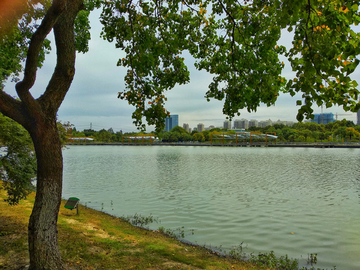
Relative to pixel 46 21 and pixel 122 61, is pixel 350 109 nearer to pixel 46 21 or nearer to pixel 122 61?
pixel 46 21

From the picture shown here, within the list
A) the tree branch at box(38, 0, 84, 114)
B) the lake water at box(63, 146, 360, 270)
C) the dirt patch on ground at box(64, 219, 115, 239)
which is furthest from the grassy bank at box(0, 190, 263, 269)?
the tree branch at box(38, 0, 84, 114)

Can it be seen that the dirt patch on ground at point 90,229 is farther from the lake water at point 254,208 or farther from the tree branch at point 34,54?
the tree branch at point 34,54

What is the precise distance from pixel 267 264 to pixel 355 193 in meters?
13.1

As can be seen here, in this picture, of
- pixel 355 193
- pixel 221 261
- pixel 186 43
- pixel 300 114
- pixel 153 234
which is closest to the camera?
pixel 300 114

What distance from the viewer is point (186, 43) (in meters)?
8.22

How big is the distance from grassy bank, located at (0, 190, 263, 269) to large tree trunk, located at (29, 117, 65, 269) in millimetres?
828

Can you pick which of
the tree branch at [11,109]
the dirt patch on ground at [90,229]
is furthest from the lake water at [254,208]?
the tree branch at [11,109]

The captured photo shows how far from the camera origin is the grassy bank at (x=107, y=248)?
216 inches

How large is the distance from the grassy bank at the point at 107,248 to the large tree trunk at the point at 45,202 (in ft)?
2.72

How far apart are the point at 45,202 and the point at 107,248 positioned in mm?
2811

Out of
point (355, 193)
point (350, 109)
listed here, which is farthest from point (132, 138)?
point (350, 109)

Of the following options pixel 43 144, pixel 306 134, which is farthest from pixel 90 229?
pixel 306 134

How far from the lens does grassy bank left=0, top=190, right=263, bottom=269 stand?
18.0ft

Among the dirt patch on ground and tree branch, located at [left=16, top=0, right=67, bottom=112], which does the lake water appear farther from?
tree branch, located at [left=16, top=0, right=67, bottom=112]
